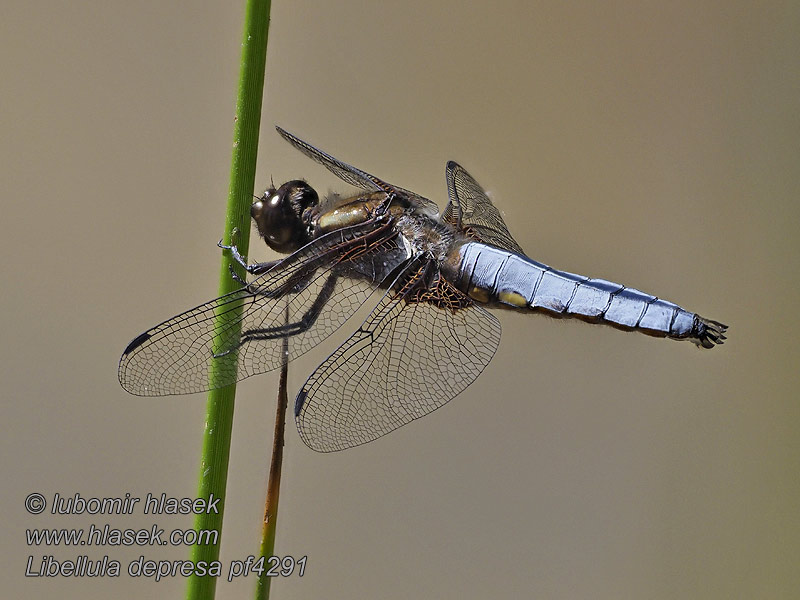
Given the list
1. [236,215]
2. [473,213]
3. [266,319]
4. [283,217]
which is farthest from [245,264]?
[473,213]

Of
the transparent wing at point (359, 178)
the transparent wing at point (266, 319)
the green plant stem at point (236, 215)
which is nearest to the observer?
the green plant stem at point (236, 215)

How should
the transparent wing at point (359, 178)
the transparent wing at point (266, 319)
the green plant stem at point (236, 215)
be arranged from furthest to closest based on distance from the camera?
the transparent wing at point (359, 178) < the transparent wing at point (266, 319) < the green plant stem at point (236, 215)

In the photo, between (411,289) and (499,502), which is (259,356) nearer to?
(411,289)

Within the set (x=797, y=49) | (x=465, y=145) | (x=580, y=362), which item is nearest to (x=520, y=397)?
(x=580, y=362)

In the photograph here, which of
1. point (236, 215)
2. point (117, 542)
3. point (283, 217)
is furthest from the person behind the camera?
point (283, 217)

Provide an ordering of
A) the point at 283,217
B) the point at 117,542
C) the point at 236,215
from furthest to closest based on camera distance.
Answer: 1. the point at 283,217
2. the point at 117,542
3. the point at 236,215

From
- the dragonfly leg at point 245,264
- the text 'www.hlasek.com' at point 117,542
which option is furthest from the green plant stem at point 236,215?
the text 'www.hlasek.com' at point 117,542

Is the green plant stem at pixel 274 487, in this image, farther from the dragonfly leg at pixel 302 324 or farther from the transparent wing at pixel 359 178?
the transparent wing at pixel 359 178

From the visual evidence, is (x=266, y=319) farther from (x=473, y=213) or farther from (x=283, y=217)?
(x=473, y=213)
